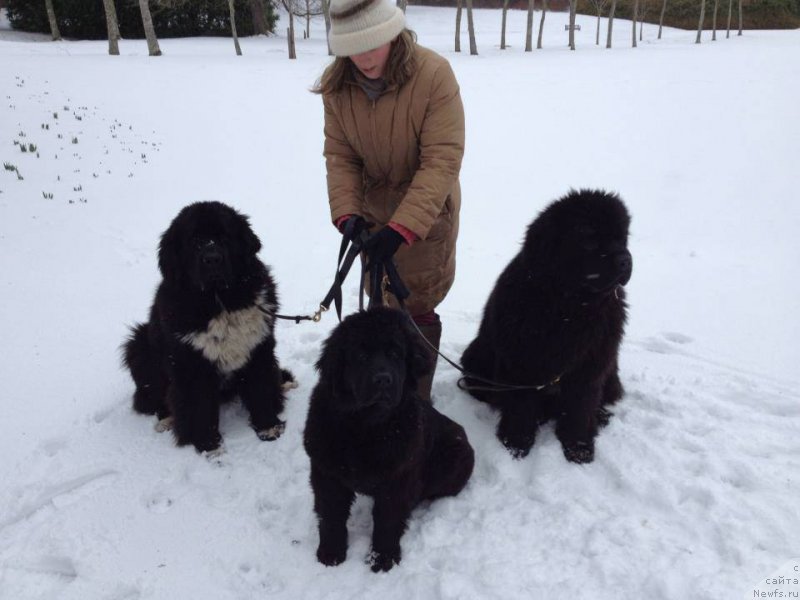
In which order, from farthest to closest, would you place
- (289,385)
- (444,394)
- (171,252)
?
(289,385) < (444,394) < (171,252)

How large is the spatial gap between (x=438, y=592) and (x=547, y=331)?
143 centimetres

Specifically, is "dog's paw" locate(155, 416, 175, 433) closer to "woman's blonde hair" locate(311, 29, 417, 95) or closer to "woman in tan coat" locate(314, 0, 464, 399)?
"woman in tan coat" locate(314, 0, 464, 399)

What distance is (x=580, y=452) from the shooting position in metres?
3.00

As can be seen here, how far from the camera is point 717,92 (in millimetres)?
13258

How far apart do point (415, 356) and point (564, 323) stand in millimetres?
966

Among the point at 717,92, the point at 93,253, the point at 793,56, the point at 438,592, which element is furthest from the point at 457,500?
the point at 793,56

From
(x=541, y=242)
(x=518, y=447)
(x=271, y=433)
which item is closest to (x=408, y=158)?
(x=541, y=242)

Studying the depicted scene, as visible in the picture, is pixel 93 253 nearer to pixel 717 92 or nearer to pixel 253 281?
pixel 253 281

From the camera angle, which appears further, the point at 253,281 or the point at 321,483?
the point at 253,281

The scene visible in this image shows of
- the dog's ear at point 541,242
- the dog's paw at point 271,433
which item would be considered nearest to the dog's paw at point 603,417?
the dog's ear at point 541,242

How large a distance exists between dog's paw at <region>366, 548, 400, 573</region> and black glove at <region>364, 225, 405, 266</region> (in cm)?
144

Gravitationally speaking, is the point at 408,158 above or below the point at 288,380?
above

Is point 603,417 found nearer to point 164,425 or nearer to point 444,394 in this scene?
point 444,394

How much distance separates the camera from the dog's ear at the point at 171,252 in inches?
113
